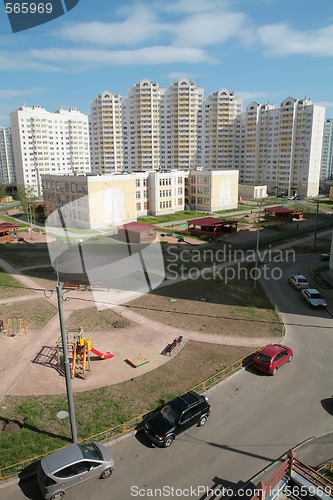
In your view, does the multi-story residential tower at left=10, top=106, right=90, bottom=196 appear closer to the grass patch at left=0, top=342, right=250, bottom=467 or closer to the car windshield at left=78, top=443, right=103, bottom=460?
the grass patch at left=0, top=342, right=250, bottom=467

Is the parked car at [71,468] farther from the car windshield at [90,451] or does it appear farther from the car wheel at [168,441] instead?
the car wheel at [168,441]

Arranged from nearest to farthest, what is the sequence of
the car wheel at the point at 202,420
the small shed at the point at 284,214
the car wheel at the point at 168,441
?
the car wheel at the point at 168,441 → the car wheel at the point at 202,420 → the small shed at the point at 284,214

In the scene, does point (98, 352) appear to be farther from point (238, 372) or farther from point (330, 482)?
point (330, 482)

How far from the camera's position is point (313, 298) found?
2595cm

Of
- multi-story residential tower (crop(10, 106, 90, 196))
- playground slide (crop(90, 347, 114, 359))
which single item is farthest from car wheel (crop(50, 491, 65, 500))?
multi-story residential tower (crop(10, 106, 90, 196))

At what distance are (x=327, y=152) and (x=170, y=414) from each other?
5231 inches

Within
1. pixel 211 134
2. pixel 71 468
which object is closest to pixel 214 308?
pixel 71 468

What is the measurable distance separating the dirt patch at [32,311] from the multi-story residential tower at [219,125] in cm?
9246

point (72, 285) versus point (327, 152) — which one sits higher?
point (327, 152)

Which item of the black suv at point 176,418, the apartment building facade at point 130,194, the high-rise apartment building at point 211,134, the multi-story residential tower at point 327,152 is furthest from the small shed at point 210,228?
the multi-story residential tower at point 327,152

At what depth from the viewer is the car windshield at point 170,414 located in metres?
13.3

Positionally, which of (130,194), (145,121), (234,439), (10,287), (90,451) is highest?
(145,121)

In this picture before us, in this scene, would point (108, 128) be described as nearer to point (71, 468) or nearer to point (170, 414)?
point (170, 414)

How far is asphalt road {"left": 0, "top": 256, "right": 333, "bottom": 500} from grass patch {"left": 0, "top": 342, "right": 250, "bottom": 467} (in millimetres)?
1151
